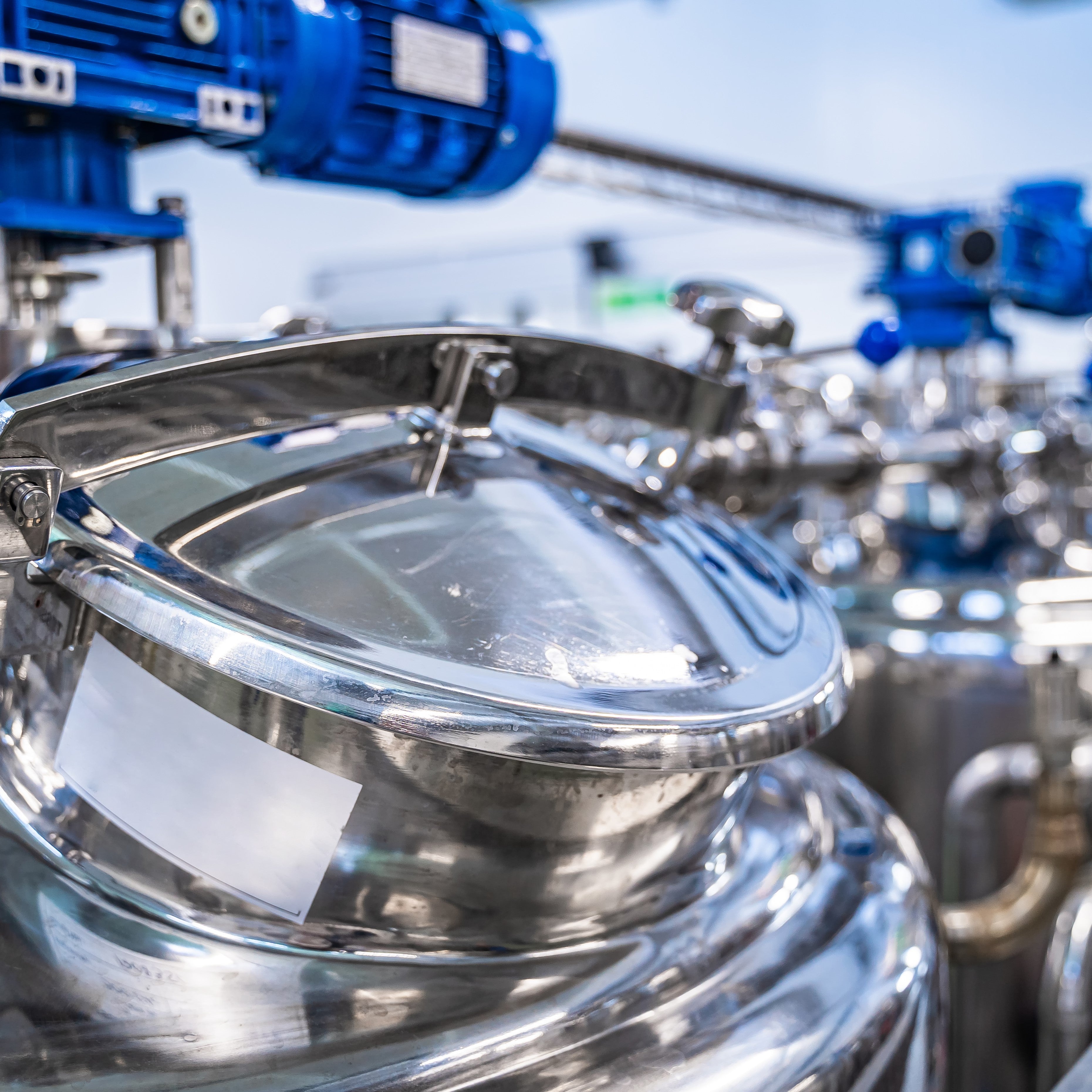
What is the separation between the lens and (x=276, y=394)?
467mm

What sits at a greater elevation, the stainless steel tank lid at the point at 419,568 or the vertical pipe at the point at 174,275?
the vertical pipe at the point at 174,275

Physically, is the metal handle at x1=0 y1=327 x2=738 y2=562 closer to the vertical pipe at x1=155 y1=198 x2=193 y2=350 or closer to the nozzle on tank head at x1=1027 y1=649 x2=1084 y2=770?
the vertical pipe at x1=155 y1=198 x2=193 y2=350

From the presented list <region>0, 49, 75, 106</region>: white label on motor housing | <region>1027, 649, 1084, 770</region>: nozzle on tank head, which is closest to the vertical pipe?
<region>0, 49, 75, 106</region>: white label on motor housing

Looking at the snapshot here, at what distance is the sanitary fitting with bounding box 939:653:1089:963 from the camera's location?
3.25ft

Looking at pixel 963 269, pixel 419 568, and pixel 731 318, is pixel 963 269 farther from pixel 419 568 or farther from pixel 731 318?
pixel 419 568

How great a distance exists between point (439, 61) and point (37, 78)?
0.98 ft

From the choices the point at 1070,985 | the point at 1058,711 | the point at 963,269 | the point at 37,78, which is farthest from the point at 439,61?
the point at 963,269

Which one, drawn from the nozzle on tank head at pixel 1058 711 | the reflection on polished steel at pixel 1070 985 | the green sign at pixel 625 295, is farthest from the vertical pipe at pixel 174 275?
the green sign at pixel 625 295

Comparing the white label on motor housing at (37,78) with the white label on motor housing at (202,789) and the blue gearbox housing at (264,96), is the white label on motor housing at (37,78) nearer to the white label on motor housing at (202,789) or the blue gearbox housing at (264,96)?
the blue gearbox housing at (264,96)

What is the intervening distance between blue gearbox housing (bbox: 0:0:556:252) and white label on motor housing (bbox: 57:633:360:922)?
12.8 inches

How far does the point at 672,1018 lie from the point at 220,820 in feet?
0.61

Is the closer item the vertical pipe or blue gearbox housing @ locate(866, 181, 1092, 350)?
the vertical pipe

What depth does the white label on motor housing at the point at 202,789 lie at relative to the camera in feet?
1.36

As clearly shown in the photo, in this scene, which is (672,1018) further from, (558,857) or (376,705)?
(376,705)
